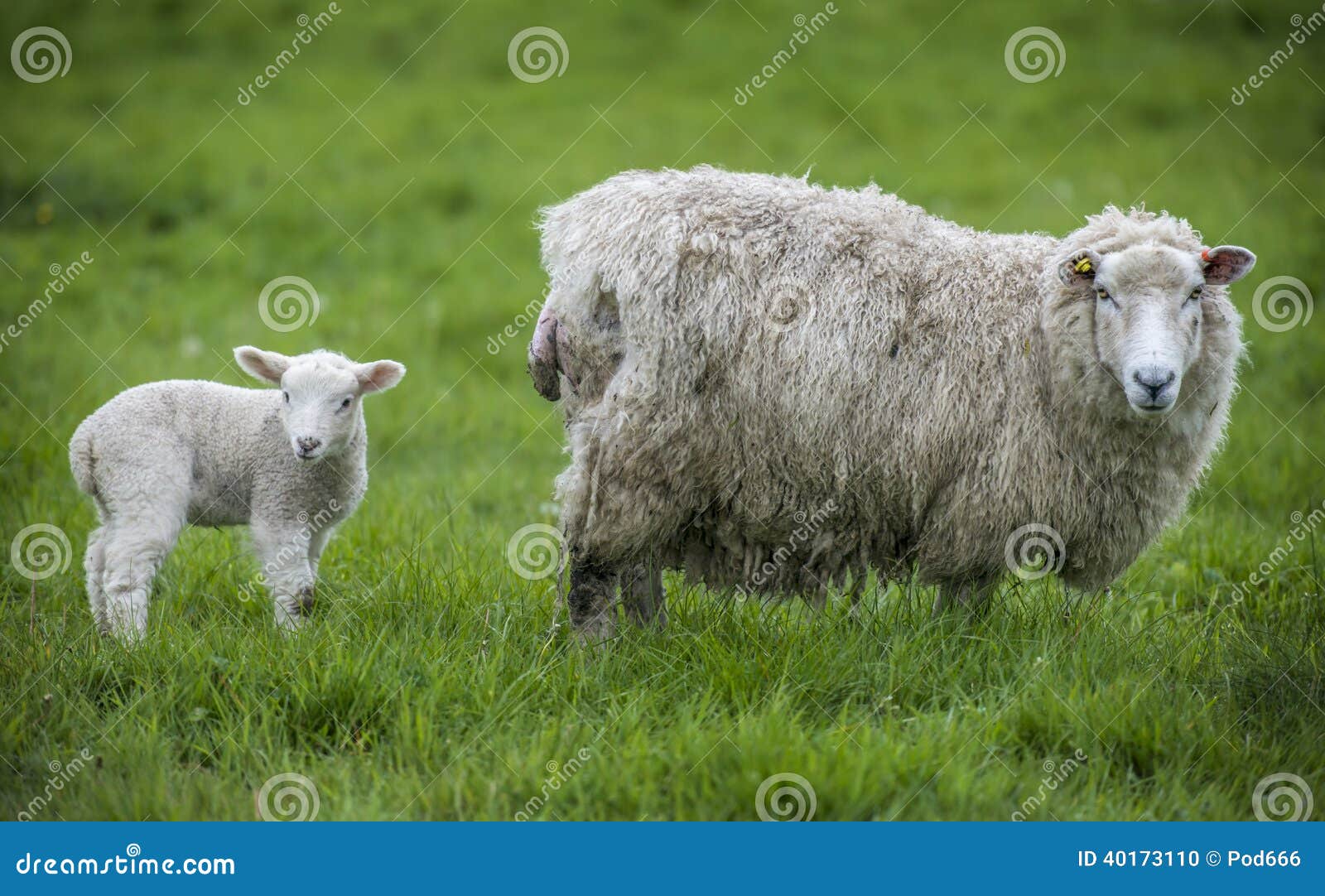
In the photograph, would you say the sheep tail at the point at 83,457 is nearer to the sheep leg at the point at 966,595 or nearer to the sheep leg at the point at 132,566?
the sheep leg at the point at 132,566

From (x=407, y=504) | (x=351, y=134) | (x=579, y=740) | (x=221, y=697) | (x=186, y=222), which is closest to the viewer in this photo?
(x=579, y=740)

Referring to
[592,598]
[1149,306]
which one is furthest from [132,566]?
[1149,306]

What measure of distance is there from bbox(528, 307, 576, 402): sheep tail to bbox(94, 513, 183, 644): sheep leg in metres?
1.48

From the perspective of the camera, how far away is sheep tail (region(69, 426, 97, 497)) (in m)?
4.50

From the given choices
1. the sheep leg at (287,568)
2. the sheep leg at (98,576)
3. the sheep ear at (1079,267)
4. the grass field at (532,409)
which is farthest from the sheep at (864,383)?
the sheep leg at (98,576)

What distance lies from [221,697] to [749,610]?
1.94m

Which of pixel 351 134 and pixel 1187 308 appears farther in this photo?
pixel 351 134

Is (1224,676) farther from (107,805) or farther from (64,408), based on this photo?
(64,408)

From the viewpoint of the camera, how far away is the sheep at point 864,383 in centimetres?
418

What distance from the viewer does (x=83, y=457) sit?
4.51 m

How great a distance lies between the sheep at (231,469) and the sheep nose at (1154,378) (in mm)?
2664

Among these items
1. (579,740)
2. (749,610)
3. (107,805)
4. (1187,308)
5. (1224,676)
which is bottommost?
(107,805)

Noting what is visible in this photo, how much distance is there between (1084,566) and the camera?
4.43 meters

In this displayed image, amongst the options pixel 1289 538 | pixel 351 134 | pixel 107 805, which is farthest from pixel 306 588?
pixel 351 134
